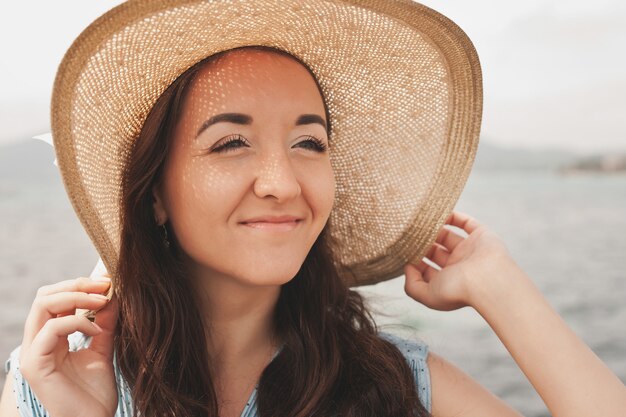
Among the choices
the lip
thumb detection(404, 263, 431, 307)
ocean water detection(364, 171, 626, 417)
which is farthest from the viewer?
ocean water detection(364, 171, 626, 417)

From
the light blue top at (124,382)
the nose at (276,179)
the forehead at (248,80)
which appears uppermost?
the forehead at (248,80)

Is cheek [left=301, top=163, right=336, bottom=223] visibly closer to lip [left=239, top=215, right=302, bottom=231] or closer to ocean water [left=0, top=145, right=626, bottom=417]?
lip [left=239, top=215, right=302, bottom=231]

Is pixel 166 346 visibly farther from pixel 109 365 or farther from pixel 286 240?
pixel 286 240

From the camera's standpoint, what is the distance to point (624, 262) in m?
7.36

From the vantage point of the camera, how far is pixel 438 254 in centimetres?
214

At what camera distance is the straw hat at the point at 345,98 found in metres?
1.56

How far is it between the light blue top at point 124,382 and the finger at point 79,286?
0.19 metres

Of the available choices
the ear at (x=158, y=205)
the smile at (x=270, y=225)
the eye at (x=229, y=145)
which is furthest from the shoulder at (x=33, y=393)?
the eye at (x=229, y=145)

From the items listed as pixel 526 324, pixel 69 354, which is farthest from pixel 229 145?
pixel 526 324

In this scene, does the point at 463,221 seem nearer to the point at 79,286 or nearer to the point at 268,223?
the point at 268,223

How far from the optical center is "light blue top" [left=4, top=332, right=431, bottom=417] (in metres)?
1.75

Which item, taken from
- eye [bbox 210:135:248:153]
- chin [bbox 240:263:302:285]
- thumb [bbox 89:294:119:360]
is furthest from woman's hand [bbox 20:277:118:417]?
eye [bbox 210:135:248:153]

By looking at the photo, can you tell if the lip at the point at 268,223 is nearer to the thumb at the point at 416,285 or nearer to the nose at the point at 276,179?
the nose at the point at 276,179

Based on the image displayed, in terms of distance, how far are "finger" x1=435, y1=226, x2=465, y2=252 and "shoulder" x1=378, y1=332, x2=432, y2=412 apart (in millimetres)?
309
